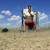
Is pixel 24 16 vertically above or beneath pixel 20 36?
above

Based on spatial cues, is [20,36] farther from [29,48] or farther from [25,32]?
[29,48]

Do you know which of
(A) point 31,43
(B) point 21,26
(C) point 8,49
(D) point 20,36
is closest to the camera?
(C) point 8,49

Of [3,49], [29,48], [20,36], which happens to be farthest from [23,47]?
[20,36]

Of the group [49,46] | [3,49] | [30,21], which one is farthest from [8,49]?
[30,21]

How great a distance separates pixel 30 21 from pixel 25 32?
0.58m

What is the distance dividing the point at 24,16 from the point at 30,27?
1.74ft

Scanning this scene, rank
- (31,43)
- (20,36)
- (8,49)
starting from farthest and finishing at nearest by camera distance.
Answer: (20,36) < (31,43) < (8,49)

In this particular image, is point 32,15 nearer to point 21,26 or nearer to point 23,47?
point 21,26

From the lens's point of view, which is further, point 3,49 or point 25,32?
point 25,32

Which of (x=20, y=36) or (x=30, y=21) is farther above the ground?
(x=30, y=21)

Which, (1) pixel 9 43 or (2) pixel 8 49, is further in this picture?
(1) pixel 9 43

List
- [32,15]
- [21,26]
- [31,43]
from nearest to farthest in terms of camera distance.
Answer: [31,43], [32,15], [21,26]

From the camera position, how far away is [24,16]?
359 inches

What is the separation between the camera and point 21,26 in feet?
31.0
